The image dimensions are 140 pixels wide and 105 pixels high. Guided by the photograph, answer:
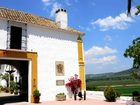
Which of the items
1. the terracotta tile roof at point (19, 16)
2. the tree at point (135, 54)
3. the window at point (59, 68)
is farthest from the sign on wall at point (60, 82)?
the tree at point (135, 54)

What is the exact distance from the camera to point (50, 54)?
91.9 feet

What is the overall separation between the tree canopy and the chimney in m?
14.8

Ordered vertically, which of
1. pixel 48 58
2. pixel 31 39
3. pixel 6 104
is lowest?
pixel 6 104

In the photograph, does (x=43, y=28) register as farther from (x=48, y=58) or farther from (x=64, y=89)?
(x=64, y=89)

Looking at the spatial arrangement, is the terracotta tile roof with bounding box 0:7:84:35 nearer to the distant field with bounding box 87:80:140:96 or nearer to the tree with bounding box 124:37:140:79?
the distant field with bounding box 87:80:140:96

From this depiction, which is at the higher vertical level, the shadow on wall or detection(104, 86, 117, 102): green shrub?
the shadow on wall

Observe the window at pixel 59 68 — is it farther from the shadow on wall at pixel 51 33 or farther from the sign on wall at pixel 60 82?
the shadow on wall at pixel 51 33

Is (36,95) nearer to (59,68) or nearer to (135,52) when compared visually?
(59,68)

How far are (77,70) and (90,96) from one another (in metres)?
3.40

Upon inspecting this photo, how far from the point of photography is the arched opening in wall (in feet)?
92.6

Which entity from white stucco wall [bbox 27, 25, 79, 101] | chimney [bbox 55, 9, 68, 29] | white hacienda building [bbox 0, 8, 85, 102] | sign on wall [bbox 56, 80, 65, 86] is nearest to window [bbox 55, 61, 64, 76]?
white hacienda building [bbox 0, 8, 85, 102]

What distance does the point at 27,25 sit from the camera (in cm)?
2627

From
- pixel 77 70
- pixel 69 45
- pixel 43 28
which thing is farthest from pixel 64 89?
pixel 43 28

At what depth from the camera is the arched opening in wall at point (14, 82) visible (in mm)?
28222
